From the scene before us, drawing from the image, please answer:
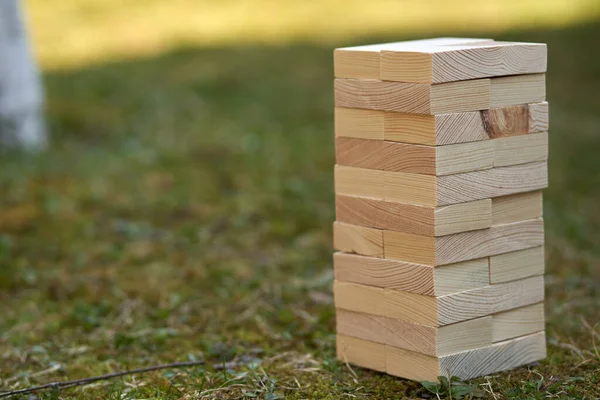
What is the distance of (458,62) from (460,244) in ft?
2.10

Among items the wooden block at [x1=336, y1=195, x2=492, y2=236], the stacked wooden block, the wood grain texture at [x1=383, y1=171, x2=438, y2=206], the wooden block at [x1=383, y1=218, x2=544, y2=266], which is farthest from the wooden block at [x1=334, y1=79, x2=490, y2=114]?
the wooden block at [x1=383, y1=218, x2=544, y2=266]

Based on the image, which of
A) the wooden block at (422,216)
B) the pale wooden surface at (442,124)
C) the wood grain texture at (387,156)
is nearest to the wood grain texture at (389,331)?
the wooden block at (422,216)

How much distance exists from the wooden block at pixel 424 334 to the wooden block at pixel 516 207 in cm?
37

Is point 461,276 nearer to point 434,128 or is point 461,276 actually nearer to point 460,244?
point 460,244

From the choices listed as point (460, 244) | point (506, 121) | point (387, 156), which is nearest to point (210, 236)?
point (387, 156)

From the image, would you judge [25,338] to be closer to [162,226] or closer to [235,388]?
[235,388]

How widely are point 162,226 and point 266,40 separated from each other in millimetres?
4838

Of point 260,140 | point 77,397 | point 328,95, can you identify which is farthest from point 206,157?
point 77,397

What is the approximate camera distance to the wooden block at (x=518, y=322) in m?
3.36

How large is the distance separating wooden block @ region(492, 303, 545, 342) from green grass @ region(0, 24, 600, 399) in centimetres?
14

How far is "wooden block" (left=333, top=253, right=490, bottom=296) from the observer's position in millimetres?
3184

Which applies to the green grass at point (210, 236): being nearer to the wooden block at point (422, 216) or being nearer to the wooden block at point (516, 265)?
the wooden block at point (516, 265)

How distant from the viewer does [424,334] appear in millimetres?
3221

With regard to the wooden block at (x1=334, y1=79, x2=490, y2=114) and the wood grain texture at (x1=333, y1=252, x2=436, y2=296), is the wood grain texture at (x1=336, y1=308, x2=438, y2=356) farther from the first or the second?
the wooden block at (x1=334, y1=79, x2=490, y2=114)
